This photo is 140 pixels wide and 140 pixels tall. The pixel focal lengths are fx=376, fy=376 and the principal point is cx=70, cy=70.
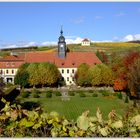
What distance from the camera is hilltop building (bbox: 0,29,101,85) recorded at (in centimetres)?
5341

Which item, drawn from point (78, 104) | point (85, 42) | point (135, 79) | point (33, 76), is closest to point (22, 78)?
point (33, 76)

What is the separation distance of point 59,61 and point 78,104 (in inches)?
969

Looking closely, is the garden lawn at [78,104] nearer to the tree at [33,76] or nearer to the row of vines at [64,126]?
the tree at [33,76]

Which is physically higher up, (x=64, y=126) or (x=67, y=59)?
(x=67, y=59)

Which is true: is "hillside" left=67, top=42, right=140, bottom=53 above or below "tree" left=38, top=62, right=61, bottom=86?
above

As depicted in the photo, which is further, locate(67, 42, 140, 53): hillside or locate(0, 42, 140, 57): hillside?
locate(0, 42, 140, 57): hillside

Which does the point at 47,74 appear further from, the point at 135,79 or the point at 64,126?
the point at 64,126

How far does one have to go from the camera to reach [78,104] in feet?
108

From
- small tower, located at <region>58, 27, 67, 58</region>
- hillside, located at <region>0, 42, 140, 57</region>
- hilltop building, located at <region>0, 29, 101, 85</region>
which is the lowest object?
hilltop building, located at <region>0, 29, 101, 85</region>

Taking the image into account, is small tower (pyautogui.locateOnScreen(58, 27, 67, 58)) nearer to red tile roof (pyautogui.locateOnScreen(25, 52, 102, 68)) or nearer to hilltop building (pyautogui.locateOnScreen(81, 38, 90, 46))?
red tile roof (pyautogui.locateOnScreen(25, 52, 102, 68))

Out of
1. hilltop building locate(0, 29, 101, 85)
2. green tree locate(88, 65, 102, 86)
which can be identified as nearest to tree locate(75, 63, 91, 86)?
green tree locate(88, 65, 102, 86)

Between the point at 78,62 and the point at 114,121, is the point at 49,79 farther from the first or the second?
the point at 114,121

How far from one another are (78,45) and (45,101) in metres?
49.4

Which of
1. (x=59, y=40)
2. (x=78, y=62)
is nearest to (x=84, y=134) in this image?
(x=78, y=62)
